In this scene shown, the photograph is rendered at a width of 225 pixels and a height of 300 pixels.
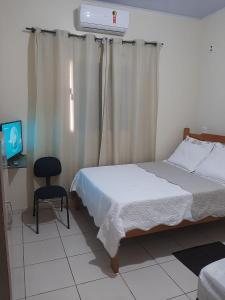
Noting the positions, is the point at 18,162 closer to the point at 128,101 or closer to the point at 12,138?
the point at 12,138

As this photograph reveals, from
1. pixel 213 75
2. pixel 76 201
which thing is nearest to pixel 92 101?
pixel 76 201

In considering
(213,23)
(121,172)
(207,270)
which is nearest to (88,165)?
(121,172)

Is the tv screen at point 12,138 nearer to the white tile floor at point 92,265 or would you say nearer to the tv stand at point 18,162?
the tv stand at point 18,162

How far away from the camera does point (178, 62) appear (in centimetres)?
372

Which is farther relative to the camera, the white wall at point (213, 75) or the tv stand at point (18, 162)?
the white wall at point (213, 75)

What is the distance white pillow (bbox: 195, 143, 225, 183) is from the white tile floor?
64 cm

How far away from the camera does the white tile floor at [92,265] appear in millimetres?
1892

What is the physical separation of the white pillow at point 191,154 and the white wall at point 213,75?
40 centimetres

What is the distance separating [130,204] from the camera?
6.93 ft

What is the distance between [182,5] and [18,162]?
2.90m

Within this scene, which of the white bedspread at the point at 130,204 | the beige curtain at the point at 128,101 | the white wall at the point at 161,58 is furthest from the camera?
the beige curtain at the point at 128,101

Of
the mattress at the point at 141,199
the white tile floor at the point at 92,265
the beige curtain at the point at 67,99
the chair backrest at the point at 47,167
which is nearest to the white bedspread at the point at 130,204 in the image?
the mattress at the point at 141,199

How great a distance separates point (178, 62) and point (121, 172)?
197 cm

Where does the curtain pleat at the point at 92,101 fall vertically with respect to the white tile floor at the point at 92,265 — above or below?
above
